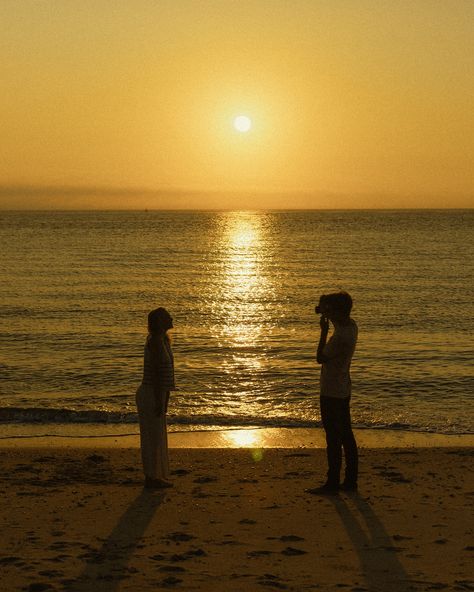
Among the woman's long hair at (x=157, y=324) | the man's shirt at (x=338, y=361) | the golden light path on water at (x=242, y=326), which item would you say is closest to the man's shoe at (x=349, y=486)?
the man's shirt at (x=338, y=361)

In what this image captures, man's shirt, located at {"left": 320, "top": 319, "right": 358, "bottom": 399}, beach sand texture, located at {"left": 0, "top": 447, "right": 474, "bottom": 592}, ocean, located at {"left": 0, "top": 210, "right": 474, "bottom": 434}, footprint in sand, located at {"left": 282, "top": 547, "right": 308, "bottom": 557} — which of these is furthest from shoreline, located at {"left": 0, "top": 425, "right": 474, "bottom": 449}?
footprint in sand, located at {"left": 282, "top": 547, "right": 308, "bottom": 557}

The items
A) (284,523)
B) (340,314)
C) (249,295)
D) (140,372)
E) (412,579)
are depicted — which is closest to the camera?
(412,579)

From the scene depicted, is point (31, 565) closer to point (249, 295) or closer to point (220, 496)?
point (220, 496)

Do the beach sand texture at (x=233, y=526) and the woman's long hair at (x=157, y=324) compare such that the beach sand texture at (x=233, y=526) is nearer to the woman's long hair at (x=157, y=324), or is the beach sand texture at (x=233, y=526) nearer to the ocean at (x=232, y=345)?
the woman's long hair at (x=157, y=324)

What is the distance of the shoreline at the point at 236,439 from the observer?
12695 millimetres

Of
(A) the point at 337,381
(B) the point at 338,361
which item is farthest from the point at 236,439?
(B) the point at 338,361

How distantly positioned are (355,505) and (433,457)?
2.98 meters

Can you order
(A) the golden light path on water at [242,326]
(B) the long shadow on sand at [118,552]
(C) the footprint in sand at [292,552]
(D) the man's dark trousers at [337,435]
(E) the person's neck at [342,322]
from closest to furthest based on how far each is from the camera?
(B) the long shadow on sand at [118,552] → (C) the footprint in sand at [292,552] → (E) the person's neck at [342,322] → (D) the man's dark trousers at [337,435] → (A) the golden light path on water at [242,326]

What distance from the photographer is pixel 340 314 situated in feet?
28.0

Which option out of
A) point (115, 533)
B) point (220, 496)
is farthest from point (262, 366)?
point (115, 533)

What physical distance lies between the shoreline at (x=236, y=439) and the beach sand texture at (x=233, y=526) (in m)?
1.53

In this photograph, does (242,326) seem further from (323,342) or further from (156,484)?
(323,342)

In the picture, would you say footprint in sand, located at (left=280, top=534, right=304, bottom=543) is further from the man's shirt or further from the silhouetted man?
the man's shirt

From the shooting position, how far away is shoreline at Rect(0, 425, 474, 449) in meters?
12.7
